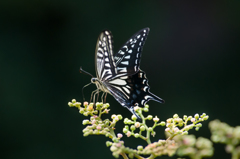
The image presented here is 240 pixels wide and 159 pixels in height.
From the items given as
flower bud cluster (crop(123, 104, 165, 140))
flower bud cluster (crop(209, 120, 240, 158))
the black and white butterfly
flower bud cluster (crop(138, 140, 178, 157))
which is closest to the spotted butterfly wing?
the black and white butterfly

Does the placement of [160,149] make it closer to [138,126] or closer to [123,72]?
[138,126]

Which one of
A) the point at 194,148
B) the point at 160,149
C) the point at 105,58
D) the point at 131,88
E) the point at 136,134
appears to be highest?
the point at 105,58

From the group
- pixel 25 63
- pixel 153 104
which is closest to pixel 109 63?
pixel 153 104

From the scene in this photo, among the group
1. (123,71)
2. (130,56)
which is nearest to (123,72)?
(123,71)

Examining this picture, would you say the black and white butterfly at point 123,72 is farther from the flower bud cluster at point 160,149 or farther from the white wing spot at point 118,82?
the flower bud cluster at point 160,149

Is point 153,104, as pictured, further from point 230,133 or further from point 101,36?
point 230,133

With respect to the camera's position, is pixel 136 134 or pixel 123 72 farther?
pixel 123 72

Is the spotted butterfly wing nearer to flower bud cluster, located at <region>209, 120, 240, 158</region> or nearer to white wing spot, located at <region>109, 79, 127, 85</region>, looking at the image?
white wing spot, located at <region>109, 79, 127, 85</region>
